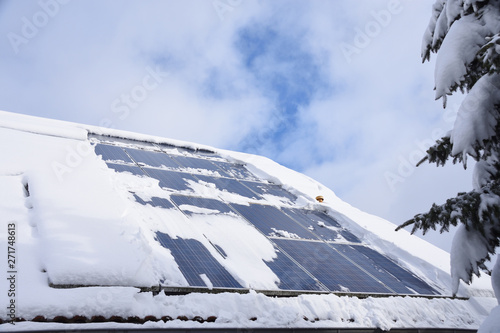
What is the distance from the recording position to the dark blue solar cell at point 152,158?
10500mm

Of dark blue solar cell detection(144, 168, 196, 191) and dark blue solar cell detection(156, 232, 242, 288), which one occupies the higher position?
dark blue solar cell detection(144, 168, 196, 191)

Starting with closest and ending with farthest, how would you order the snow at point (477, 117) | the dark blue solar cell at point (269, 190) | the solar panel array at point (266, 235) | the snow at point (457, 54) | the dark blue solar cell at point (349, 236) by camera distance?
the snow at point (477, 117) → the snow at point (457, 54) → the solar panel array at point (266, 235) → the dark blue solar cell at point (349, 236) → the dark blue solar cell at point (269, 190)

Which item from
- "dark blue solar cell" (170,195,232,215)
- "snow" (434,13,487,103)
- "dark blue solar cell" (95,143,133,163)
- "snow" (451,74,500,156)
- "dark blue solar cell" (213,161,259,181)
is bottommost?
"dark blue solar cell" (170,195,232,215)

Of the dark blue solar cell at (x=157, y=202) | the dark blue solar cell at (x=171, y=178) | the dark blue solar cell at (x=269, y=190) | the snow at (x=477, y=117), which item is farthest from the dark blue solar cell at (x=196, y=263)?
the dark blue solar cell at (x=269, y=190)

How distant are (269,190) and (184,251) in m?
5.73

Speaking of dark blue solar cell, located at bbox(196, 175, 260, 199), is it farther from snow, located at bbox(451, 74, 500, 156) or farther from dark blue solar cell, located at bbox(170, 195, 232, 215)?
snow, located at bbox(451, 74, 500, 156)

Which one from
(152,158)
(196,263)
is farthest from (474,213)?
(152,158)

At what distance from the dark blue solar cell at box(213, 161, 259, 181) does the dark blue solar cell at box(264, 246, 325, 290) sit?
5242 mm

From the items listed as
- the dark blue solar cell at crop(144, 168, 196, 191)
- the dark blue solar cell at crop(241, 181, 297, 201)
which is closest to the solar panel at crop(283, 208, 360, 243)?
the dark blue solar cell at crop(241, 181, 297, 201)

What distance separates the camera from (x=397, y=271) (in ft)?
28.8

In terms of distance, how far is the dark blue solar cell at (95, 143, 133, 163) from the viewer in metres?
9.88

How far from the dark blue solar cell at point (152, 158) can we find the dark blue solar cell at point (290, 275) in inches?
187

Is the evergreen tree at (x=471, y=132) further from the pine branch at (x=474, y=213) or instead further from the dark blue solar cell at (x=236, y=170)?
the dark blue solar cell at (x=236, y=170)

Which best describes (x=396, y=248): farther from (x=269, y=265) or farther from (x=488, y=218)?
(x=488, y=218)
